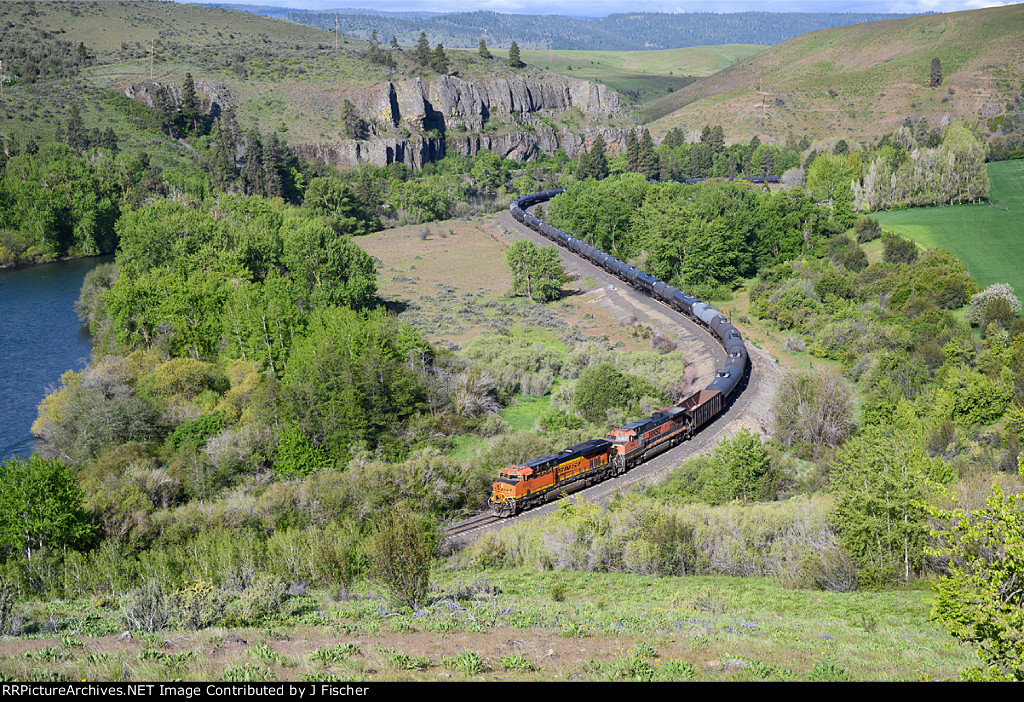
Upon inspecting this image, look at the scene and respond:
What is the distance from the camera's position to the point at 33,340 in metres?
72.2

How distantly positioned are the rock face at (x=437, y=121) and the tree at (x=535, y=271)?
79.7 meters

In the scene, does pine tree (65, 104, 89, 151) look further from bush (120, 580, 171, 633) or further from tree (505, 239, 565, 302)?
bush (120, 580, 171, 633)

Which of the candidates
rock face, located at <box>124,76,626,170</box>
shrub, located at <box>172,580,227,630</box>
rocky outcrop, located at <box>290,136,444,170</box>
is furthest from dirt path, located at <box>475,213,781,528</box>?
rock face, located at <box>124,76,626,170</box>

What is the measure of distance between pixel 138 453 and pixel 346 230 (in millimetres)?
86582

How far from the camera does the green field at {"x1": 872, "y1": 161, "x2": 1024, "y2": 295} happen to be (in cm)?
7456

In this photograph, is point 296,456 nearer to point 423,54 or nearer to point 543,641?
point 543,641

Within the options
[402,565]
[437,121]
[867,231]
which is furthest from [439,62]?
[402,565]

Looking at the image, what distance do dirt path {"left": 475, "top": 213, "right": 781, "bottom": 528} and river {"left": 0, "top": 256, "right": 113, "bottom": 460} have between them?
38151 mm

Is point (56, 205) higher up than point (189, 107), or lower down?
lower down

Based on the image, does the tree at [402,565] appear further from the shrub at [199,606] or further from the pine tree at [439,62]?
the pine tree at [439,62]

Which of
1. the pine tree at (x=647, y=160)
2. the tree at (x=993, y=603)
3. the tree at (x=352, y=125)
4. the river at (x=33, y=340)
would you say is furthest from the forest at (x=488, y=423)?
the tree at (x=352, y=125)

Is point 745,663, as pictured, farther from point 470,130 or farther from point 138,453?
point 470,130

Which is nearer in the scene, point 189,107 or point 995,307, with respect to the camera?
point 995,307

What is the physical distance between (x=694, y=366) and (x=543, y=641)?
42.4 meters
